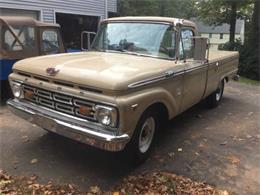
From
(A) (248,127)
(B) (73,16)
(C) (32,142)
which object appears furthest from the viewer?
(B) (73,16)

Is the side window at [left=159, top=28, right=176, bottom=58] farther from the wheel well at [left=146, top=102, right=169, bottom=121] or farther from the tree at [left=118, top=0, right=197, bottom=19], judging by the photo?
the tree at [left=118, top=0, right=197, bottom=19]

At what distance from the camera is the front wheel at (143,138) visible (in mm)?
3910

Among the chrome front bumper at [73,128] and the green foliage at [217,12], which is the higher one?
the green foliage at [217,12]

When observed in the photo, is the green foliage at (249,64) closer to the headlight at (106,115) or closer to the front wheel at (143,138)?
the front wheel at (143,138)

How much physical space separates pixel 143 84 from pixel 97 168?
4.34 ft

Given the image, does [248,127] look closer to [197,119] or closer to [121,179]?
[197,119]

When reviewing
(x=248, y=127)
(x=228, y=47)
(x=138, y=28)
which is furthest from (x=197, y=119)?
(x=228, y=47)

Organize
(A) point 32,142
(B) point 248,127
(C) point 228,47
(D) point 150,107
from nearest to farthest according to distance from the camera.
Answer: (D) point 150,107, (A) point 32,142, (B) point 248,127, (C) point 228,47

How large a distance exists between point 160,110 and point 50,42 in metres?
4.67

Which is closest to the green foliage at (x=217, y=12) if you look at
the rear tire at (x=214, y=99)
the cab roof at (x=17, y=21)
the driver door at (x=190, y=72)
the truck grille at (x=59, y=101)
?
the rear tire at (x=214, y=99)

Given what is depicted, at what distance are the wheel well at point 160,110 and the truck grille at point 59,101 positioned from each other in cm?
86

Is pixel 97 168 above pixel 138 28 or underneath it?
underneath

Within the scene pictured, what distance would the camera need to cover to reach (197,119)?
21.3 ft

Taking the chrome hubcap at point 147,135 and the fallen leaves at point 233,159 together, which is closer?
the chrome hubcap at point 147,135
